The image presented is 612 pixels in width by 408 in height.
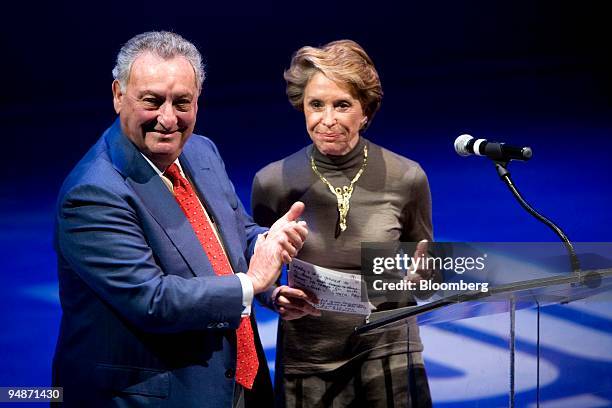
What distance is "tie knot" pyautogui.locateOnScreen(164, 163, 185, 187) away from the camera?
114 inches

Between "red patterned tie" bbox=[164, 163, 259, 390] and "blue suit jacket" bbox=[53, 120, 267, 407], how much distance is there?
0.08 metres

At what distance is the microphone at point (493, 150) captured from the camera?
2.88 m

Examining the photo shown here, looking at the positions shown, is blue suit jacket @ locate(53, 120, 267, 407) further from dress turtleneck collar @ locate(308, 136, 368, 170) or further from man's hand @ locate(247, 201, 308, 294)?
dress turtleneck collar @ locate(308, 136, 368, 170)

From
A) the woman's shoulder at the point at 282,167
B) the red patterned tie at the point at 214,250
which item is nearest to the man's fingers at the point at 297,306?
the red patterned tie at the point at 214,250

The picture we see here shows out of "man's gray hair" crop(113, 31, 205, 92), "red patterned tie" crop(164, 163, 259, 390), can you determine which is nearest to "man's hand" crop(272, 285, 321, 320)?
"red patterned tie" crop(164, 163, 259, 390)

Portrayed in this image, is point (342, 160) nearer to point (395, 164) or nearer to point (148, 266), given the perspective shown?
point (395, 164)

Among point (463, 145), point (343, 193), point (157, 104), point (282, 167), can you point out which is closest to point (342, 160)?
point (343, 193)

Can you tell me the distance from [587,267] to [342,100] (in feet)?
3.73

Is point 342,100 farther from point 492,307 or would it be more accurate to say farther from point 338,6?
point 338,6

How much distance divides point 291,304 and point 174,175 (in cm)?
56

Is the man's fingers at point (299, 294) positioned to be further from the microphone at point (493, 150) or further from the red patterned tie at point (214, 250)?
the microphone at point (493, 150)

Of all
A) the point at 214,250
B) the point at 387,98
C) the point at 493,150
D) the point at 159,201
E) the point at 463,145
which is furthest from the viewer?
the point at 387,98

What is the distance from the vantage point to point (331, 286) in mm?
2916

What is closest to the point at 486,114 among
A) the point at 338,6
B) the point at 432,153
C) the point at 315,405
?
the point at 432,153
